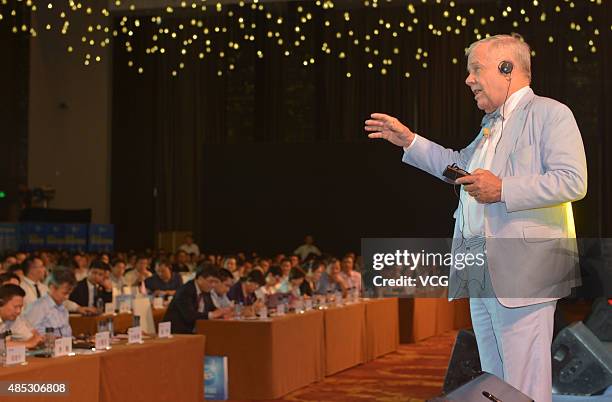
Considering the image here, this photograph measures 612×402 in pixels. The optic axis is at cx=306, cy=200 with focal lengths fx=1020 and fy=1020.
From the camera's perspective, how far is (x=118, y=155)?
21922 millimetres

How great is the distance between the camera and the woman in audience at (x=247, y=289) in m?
8.93

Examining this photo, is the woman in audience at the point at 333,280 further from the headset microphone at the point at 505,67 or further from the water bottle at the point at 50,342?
the headset microphone at the point at 505,67

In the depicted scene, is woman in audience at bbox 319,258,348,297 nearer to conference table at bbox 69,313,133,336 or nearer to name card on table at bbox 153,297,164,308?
name card on table at bbox 153,297,164,308

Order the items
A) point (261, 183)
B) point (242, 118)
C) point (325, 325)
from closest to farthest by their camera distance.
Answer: point (325, 325)
point (261, 183)
point (242, 118)

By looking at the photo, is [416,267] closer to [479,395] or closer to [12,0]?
[479,395]

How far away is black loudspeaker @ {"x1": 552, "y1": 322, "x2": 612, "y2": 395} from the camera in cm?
577

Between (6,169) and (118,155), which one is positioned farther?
(118,155)

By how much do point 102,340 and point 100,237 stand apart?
521 inches

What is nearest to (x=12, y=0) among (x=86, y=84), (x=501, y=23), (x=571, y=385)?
(x=86, y=84)

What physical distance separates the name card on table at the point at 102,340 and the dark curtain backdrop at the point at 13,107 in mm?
14215

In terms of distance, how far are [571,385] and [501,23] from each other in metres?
13.8

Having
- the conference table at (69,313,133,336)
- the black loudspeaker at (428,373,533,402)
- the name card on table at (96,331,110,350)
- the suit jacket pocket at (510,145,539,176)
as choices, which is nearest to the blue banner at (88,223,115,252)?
the conference table at (69,313,133,336)

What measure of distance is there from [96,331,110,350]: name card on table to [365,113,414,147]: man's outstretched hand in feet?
10.7

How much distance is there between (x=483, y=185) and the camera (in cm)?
210
